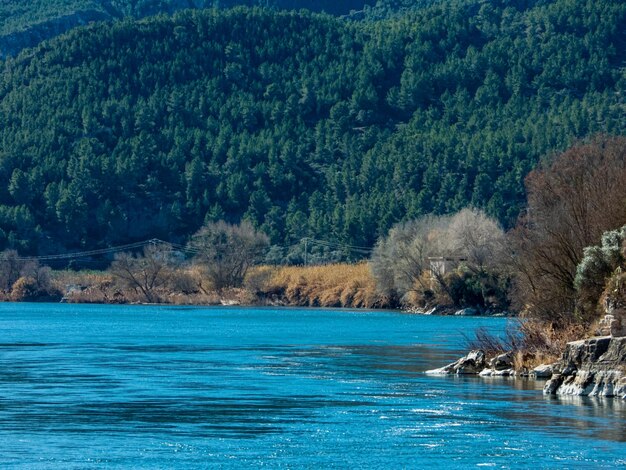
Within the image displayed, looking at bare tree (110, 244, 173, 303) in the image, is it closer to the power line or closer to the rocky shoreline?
the power line

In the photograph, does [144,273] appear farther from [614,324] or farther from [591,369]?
[614,324]

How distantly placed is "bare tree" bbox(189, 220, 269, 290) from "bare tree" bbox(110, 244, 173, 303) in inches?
162

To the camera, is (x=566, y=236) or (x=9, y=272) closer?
(x=566, y=236)

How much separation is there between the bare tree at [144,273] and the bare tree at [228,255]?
4109 millimetres

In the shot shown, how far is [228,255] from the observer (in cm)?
13612

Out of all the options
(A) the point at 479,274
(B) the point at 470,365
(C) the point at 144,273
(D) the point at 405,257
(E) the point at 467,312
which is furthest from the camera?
(C) the point at 144,273

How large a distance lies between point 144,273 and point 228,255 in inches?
333

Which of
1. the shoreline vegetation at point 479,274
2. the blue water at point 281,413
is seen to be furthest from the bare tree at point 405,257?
the blue water at point 281,413

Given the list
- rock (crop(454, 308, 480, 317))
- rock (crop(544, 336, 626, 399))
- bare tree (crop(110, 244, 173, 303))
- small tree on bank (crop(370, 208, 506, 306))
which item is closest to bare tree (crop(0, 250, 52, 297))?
bare tree (crop(110, 244, 173, 303))

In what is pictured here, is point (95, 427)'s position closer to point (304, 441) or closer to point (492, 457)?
point (304, 441)

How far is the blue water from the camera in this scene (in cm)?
2906

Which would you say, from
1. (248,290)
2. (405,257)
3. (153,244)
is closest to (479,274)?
(405,257)

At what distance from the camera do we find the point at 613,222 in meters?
47.7

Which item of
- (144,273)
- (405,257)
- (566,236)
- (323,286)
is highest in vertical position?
(405,257)
